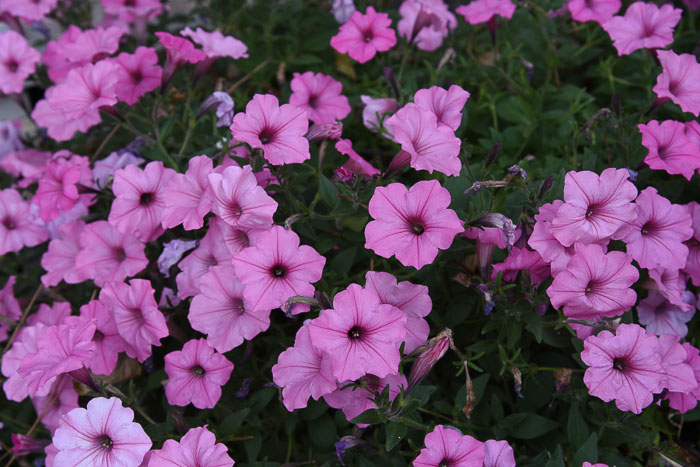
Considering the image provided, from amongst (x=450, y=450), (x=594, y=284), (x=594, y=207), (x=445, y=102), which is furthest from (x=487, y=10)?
(x=450, y=450)

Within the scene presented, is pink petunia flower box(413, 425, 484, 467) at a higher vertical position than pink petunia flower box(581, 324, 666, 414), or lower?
lower

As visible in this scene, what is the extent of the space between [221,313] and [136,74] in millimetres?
779

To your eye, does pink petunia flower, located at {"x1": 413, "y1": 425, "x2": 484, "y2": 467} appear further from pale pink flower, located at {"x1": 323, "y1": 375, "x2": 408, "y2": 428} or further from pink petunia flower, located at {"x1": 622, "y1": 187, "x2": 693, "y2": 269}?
pink petunia flower, located at {"x1": 622, "y1": 187, "x2": 693, "y2": 269}

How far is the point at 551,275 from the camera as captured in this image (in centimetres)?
127

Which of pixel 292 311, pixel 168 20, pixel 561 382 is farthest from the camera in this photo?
pixel 168 20

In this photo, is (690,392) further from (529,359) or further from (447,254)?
(447,254)

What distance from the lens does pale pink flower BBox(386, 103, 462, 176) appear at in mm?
1251

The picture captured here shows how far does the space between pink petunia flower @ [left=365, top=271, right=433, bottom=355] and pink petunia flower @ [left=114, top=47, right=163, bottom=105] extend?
0.92 m

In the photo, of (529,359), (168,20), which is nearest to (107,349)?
(529,359)

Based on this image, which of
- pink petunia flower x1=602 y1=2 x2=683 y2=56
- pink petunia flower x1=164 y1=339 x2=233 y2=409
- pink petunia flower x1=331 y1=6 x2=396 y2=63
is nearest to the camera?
pink petunia flower x1=164 y1=339 x2=233 y2=409

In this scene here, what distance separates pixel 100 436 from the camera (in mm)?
1197

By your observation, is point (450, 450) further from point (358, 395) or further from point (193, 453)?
point (193, 453)

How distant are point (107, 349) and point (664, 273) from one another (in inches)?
51.7

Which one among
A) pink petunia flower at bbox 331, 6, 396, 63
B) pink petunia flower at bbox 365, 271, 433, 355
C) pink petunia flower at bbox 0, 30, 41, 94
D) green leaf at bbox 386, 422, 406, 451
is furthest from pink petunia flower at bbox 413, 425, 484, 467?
pink petunia flower at bbox 0, 30, 41, 94
